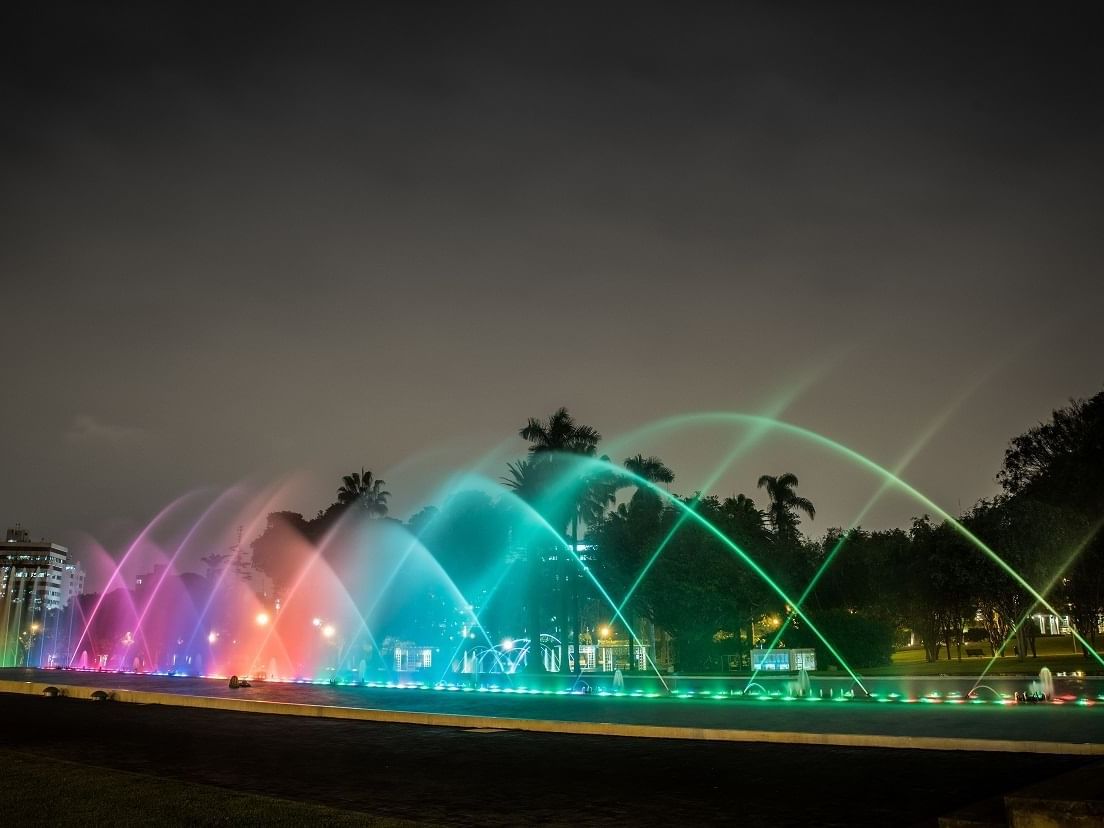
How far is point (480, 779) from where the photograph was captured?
11383mm

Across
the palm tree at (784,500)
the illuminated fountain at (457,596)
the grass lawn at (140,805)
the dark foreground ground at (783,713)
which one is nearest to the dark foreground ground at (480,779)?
the grass lawn at (140,805)

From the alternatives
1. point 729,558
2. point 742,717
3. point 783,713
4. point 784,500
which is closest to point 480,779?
point 742,717

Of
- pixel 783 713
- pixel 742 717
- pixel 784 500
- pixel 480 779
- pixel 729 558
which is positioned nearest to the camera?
pixel 480 779

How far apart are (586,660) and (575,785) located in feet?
220

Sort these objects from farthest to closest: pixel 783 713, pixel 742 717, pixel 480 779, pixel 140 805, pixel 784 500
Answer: pixel 784 500, pixel 783 713, pixel 742 717, pixel 480 779, pixel 140 805

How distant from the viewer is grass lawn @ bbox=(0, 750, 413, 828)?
8016 millimetres

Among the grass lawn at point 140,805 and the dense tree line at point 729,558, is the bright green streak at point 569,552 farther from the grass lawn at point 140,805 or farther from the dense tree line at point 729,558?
the grass lawn at point 140,805

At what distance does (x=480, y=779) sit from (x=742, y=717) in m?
8.53

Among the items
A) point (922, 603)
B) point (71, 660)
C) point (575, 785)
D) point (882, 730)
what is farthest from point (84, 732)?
point (71, 660)

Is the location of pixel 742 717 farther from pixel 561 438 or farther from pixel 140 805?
pixel 561 438

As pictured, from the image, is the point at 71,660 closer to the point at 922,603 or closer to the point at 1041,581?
the point at 922,603

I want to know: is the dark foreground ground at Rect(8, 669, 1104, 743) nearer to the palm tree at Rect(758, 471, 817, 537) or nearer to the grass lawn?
the grass lawn

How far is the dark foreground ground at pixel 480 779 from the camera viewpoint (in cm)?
870

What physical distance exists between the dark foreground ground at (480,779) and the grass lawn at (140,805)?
29 mm
